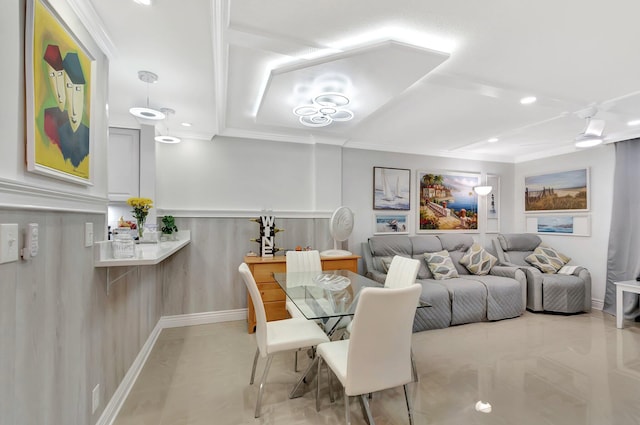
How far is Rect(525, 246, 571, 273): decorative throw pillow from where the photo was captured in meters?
4.18

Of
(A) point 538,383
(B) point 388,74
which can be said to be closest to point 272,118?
(B) point 388,74

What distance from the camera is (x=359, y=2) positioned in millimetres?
1536

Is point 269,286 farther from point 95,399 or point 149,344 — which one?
point 95,399

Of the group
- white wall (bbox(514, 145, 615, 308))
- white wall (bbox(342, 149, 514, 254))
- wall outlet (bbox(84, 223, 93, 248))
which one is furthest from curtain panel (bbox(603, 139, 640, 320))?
wall outlet (bbox(84, 223, 93, 248))

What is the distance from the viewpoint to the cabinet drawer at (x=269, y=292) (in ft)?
10.6

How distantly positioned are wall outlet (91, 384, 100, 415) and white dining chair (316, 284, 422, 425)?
4.34ft

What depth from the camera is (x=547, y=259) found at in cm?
427

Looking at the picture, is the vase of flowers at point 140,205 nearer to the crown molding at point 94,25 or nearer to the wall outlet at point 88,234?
the wall outlet at point 88,234

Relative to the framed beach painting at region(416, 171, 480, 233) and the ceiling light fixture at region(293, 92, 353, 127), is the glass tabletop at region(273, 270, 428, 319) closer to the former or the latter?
the ceiling light fixture at region(293, 92, 353, 127)

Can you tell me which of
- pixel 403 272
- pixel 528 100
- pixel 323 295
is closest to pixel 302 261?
pixel 323 295

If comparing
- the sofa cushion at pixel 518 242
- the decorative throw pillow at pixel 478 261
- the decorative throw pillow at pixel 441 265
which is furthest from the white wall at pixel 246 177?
the sofa cushion at pixel 518 242

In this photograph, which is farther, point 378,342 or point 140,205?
point 140,205

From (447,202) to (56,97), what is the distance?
190 inches

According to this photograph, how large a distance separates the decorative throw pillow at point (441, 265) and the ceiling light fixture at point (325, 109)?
2418mm
